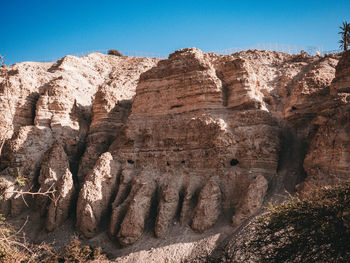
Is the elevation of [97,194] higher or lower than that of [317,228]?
lower

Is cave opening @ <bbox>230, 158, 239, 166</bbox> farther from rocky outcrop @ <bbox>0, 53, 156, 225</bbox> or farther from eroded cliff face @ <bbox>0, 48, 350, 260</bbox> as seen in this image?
rocky outcrop @ <bbox>0, 53, 156, 225</bbox>

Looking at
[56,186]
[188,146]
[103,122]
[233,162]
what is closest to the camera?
[233,162]

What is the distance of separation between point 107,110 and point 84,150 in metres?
4.05

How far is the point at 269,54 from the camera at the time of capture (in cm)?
3256

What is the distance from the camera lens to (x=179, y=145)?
61.0 ft

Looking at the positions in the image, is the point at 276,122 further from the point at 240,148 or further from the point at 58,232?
the point at 58,232

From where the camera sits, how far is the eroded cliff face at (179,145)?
48.4ft

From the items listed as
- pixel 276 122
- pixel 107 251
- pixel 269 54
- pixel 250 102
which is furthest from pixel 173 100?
pixel 269 54

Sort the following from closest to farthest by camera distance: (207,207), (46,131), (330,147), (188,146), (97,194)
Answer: (330,147), (207,207), (97,194), (188,146), (46,131)

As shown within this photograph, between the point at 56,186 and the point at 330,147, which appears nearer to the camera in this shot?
the point at 330,147

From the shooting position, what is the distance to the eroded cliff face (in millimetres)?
14758

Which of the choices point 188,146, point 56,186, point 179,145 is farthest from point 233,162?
point 56,186

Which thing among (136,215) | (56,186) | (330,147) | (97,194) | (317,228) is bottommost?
(136,215)

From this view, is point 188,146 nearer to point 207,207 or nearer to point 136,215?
point 207,207
